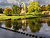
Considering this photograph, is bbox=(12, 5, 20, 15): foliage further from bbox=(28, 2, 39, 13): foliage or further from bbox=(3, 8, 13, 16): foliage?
bbox=(28, 2, 39, 13): foliage

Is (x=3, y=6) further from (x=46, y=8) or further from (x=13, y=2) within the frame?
(x=46, y=8)

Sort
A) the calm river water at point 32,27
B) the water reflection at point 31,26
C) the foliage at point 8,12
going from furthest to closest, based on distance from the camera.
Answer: the foliage at point 8,12 < the water reflection at point 31,26 < the calm river water at point 32,27

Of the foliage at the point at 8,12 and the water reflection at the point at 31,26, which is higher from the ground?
the foliage at the point at 8,12

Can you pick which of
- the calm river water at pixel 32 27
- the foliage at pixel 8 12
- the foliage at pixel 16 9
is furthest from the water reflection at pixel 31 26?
the foliage at pixel 16 9

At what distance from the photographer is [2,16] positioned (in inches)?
609

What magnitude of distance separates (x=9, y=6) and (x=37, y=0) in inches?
107

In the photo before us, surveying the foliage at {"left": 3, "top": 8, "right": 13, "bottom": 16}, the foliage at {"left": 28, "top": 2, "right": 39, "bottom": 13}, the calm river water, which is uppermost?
the foliage at {"left": 28, "top": 2, "right": 39, "bottom": 13}

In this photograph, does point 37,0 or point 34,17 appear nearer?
point 34,17

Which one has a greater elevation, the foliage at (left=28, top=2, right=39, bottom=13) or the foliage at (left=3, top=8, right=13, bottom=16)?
the foliage at (left=28, top=2, right=39, bottom=13)

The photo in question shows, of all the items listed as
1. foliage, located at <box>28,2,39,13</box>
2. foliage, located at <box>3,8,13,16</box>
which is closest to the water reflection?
foliage, located at <box>3,8,13,16</box>

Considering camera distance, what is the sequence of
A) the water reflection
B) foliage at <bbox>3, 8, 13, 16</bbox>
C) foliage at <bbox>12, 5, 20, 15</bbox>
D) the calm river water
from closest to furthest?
the calm river water, the water reflection, foliage at <bbox>3, 8, 13, 16</bbox>, foliage at <bbox>12, 5, 20, 15</bbox>

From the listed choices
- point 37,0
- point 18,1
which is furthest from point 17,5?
point 37,0

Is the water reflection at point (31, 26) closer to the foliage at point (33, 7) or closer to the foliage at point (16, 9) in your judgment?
the foliage at point (16, 9)

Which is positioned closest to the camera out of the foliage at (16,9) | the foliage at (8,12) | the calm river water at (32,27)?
the calm river water at (32,27)
